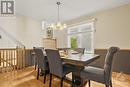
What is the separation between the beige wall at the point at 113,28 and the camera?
4.74m

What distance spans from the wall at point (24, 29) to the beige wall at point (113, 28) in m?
3.52

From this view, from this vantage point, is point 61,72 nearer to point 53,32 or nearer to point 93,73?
point 93,73

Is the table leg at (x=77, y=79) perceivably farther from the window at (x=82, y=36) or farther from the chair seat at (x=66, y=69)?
the window at (x=82, y=36)

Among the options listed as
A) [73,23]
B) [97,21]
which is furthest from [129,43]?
[73,23]

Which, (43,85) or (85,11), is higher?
(85,11)

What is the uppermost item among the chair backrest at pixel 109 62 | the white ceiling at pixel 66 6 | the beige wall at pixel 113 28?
the white ceiling at pixel 66 6

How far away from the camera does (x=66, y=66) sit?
3160 millimetres

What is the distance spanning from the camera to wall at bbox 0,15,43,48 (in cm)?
746

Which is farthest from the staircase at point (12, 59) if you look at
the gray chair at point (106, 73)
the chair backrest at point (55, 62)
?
the gray chair at point (106, 73)

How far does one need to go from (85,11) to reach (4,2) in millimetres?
3513

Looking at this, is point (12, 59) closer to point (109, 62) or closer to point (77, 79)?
point (77, 79)

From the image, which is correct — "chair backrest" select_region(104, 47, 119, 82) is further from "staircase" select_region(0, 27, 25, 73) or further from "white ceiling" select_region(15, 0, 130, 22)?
"staircase" select_region(0, 27, 25, 73)

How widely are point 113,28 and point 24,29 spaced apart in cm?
476

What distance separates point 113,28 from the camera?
519cm
